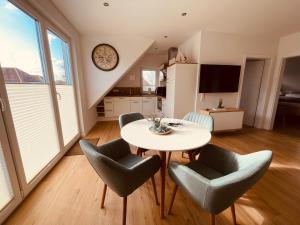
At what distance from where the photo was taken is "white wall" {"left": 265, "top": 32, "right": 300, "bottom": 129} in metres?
3.20

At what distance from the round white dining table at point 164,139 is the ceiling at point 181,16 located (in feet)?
6.09

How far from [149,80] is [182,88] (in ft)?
8.08

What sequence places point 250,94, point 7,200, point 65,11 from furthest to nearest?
point 250,94
point 65,11
point 7,200

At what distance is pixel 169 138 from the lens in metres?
1.39

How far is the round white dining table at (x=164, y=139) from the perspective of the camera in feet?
3.98

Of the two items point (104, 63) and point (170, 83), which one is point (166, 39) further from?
point (104, 63)

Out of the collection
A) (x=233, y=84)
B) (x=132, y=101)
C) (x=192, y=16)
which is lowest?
(x=132, y=101)

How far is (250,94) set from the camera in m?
4.11

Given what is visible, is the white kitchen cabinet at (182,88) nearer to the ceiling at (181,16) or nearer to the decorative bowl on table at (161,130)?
the ceiling at (181,16)

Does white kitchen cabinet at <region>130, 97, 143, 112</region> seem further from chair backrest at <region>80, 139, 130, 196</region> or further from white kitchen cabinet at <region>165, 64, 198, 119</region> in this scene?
chair backrest at <region>80, 139, 130, 196</region>

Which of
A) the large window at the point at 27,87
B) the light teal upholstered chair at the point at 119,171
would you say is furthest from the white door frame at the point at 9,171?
the light teal upholstered chair at the point at 119,171

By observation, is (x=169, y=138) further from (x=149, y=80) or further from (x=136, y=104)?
(x=149, y=80)

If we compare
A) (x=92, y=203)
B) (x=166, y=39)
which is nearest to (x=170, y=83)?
(x=166, y=39)

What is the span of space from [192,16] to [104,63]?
219 cm
